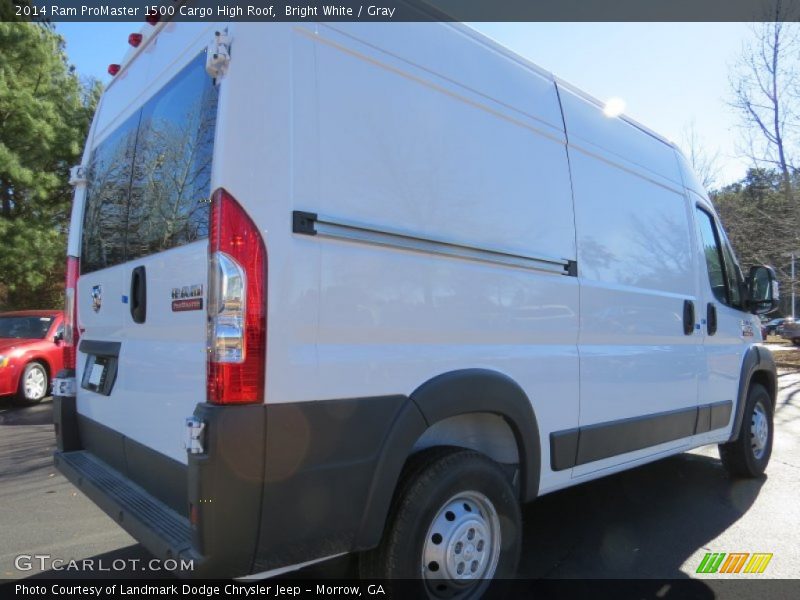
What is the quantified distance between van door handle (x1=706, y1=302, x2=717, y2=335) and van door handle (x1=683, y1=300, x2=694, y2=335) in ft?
1.01

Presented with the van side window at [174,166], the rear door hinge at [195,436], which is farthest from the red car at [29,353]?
the rear door hinge at [195,436]

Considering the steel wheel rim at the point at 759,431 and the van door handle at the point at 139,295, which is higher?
the van door handle at the point at 139,295

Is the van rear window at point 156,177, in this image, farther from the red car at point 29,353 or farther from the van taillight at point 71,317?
the red car at point 29,353

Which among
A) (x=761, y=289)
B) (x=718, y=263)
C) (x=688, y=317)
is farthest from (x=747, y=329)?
(x=688, y=317)

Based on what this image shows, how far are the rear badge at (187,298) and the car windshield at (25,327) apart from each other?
8.79 metres

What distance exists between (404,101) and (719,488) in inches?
174

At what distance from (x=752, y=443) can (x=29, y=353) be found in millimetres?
9607

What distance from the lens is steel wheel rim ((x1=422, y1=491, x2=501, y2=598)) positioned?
261cm

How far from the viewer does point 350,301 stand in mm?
2299

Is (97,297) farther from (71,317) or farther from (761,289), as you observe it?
(761,289)

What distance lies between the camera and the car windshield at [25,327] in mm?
9852

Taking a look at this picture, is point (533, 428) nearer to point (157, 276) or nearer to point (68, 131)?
point (157, 276)

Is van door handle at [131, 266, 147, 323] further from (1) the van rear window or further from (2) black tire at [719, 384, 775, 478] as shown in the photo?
(2) black tire at [719, 384, 775, 478]

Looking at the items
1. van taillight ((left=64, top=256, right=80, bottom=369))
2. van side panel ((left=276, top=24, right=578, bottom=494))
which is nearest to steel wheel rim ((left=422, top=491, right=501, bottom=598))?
van side panel ((left=276, top=24, right=578, bottom=494))
